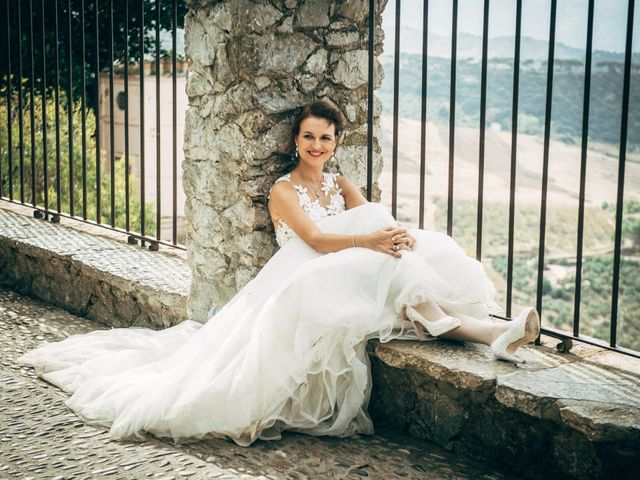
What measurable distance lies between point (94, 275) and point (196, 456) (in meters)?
1.91

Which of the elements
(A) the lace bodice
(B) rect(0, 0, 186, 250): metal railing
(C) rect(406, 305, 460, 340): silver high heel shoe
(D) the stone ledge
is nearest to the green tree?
(B) rect(0, 0, 186, 250): metal railing

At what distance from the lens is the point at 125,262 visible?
432cm

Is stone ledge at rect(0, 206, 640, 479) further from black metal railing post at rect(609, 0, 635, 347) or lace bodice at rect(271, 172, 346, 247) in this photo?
lace bodice at rect(271, 172, 346, 247)

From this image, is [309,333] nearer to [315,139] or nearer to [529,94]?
[315,139]

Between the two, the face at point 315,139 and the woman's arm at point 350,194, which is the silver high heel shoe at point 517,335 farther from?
the face at point 315,139

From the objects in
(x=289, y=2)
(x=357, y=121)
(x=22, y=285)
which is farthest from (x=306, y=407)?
(x=22, y=285)

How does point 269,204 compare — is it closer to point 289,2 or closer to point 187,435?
point 289,2

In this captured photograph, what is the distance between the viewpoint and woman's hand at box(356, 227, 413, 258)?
9.66ft

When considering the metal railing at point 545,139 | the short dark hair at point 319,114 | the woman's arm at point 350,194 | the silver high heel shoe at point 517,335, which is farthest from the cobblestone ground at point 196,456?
the short dark hair at point 319,114

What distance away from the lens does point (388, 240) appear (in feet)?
9.69

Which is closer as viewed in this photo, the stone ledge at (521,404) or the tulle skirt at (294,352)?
the stone ledge at (521,404)

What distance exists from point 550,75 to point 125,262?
8.53 feet

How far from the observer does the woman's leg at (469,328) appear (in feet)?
9.14

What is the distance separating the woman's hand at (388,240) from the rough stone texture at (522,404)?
375 millimetres
